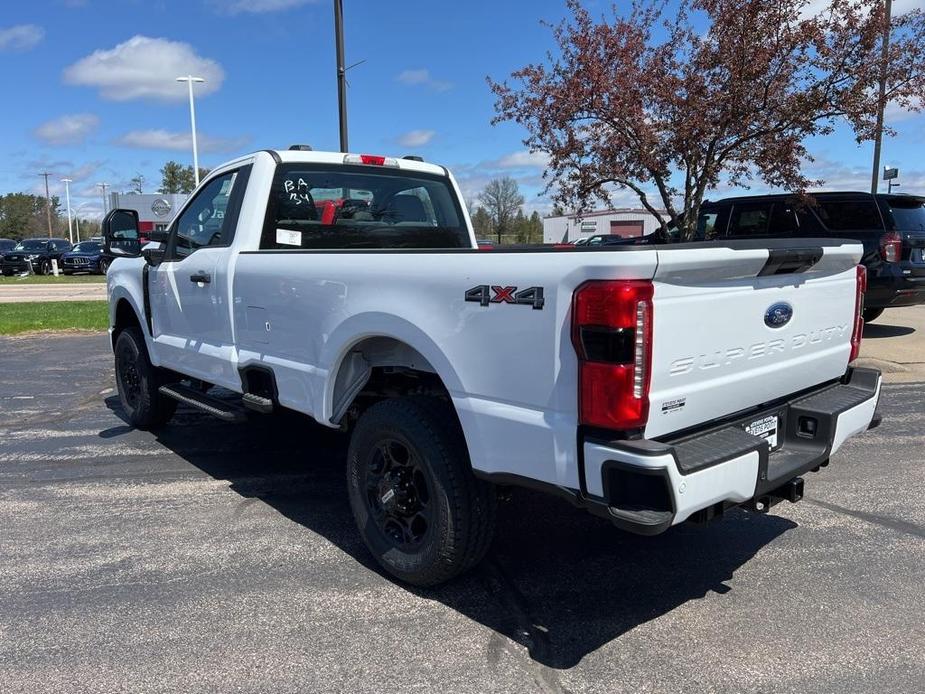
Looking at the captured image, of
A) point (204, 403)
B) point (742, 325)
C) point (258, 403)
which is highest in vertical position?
point (742, 325)

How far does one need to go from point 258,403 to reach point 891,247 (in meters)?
9.20

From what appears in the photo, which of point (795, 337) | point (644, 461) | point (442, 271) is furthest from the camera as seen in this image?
point (795, 337)

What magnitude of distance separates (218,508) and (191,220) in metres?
2.10

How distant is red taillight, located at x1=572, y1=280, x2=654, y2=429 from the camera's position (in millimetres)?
2473

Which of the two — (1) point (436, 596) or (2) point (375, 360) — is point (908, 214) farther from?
(1) point (436, 596)

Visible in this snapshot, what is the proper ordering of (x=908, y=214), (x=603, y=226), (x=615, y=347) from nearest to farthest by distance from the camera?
(x=615, y=347) < (x=908, y=214) < (x=603, y=226)

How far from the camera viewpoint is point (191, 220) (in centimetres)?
526

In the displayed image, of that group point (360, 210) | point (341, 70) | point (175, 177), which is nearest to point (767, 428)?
point (360, 210)

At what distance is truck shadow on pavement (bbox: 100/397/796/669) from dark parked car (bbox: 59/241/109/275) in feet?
101

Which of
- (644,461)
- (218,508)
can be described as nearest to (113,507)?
(218,508)

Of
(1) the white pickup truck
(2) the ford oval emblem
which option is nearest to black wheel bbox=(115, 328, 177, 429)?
(1) the white pickup truck

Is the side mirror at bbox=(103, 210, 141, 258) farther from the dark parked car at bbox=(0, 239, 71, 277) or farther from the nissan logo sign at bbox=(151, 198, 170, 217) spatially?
the dark parked car at bbox=(0, 239, 71, 277)

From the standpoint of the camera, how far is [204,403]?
190 inches

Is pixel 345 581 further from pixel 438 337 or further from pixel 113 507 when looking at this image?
pixel 113 507
